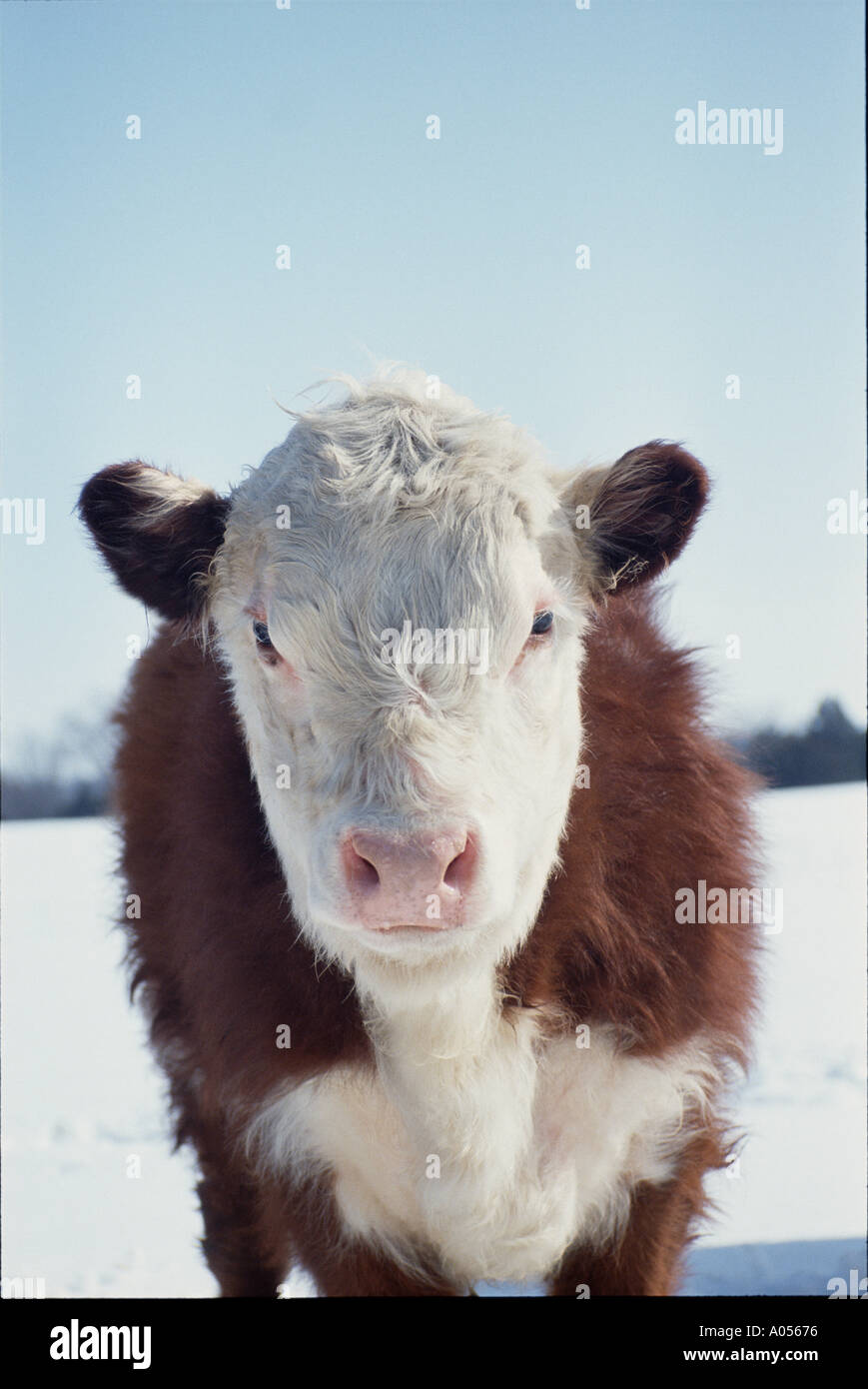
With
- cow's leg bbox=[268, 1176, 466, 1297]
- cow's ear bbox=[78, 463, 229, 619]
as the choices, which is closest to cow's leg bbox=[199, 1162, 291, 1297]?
cow's leg bbox=[268, 1176, 466, 1297]

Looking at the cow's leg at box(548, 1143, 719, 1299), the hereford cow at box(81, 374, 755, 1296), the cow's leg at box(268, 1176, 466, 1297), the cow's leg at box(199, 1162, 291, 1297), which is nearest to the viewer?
the hereford cow at box(81, 374, 755, 1296)

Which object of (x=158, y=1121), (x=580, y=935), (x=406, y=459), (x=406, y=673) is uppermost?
(x=406, y=459)

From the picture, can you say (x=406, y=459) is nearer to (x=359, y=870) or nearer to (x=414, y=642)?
(x=414, y=642)

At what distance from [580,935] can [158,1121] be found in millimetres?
3421

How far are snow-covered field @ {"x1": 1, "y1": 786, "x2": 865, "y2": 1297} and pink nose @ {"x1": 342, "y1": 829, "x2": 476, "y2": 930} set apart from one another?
1761 mm

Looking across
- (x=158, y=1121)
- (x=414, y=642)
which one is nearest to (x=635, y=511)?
(x=414, y=642)

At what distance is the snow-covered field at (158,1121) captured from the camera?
4.14 m

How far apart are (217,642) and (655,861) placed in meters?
1.27

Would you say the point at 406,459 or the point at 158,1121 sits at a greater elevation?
the point at 406,459

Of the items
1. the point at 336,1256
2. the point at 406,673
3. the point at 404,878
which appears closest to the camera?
the point at 404,878

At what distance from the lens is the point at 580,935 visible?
292 cm

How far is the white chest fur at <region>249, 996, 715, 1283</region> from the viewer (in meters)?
2.87

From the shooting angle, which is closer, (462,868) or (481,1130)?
(462,868)

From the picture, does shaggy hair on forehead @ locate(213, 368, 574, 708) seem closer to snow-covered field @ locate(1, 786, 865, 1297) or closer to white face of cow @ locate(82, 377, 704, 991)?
white face of cow @ locate(82, 377, 704, 991)
